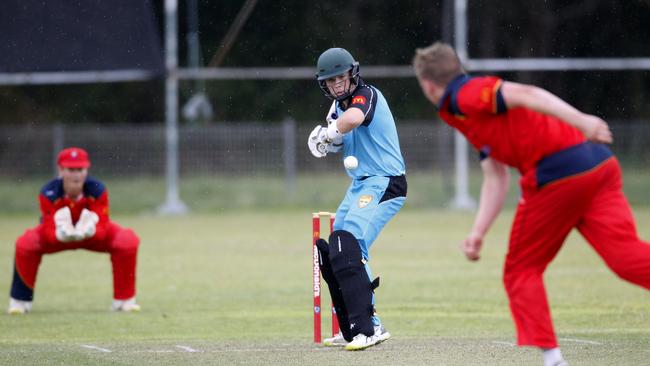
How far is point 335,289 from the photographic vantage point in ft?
27.4

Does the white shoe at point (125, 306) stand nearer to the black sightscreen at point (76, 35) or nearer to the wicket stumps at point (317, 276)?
the wicket stumps at point (317, 276)

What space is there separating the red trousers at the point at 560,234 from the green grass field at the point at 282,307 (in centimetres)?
155

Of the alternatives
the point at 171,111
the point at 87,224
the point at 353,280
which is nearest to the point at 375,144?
the point at 353,280

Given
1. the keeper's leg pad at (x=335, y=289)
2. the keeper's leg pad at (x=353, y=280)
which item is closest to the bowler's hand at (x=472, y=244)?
the keeper's leg pad at (x=353, y=280)

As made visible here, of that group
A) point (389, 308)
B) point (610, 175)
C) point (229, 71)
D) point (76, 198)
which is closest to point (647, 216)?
point (229, 71)

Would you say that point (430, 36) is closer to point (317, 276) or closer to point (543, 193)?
point (317, 276)

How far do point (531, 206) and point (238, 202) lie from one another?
20236 millimetres

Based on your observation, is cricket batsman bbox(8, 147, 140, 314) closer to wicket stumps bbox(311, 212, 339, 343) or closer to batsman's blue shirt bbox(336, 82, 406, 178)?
wicket stumps bbox(311, 212, 339, 343)

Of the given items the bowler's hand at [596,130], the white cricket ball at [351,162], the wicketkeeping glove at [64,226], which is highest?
the bowler's hand at [596,130]

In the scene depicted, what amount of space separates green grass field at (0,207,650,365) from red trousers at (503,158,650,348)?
1552mm

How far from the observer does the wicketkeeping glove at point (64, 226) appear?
10.9 m

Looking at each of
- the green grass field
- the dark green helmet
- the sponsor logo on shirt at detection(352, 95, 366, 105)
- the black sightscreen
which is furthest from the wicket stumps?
the black sightscreen

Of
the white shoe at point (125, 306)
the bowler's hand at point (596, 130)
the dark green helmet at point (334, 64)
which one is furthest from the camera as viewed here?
the white shoe at point (125, 306)

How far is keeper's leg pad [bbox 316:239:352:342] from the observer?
8291 mm
